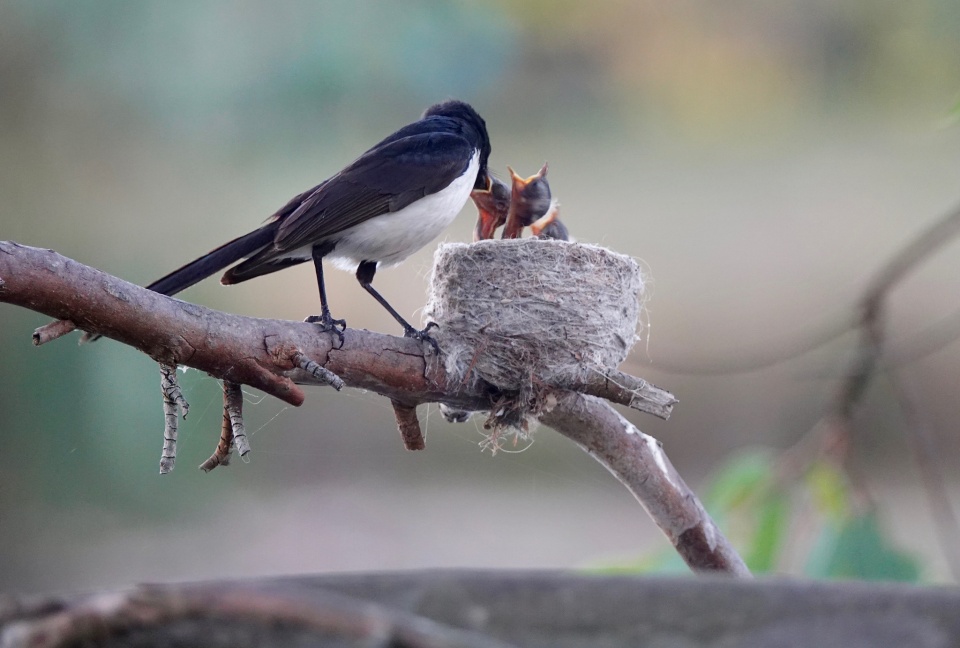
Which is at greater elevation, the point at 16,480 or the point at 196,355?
the point at 16,480

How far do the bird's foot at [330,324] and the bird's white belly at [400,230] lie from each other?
37 centimetres

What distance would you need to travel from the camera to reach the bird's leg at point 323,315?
1.52m

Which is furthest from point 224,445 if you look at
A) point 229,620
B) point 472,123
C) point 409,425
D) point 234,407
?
point 472,123

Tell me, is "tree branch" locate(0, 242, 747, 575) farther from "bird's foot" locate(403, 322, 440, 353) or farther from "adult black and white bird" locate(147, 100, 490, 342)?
"adult black and white bird" locate(147, 100, 490, 342)

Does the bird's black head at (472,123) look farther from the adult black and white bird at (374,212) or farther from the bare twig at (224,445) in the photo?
the bare twig at (224,445)

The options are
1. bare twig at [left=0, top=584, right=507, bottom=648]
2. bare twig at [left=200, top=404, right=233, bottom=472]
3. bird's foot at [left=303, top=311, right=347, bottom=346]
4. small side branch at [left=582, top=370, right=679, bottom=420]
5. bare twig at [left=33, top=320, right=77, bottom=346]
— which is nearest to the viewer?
bare twig at [left=0, top=584, right=507, bottom=648]

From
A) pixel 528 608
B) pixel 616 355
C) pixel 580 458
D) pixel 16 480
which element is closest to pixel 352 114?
pixel 580 458

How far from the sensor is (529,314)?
207 centimetres

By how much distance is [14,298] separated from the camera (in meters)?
1.08

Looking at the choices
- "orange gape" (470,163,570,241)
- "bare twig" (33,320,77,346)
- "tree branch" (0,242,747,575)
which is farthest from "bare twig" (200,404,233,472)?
"orange gape" (470,163,570,241)

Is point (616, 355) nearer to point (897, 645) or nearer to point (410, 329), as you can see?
point (410, 329)

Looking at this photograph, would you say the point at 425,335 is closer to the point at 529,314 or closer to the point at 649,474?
the point at 529,314

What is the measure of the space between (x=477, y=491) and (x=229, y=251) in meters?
4.95

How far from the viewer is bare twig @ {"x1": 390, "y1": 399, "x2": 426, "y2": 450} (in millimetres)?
1718
